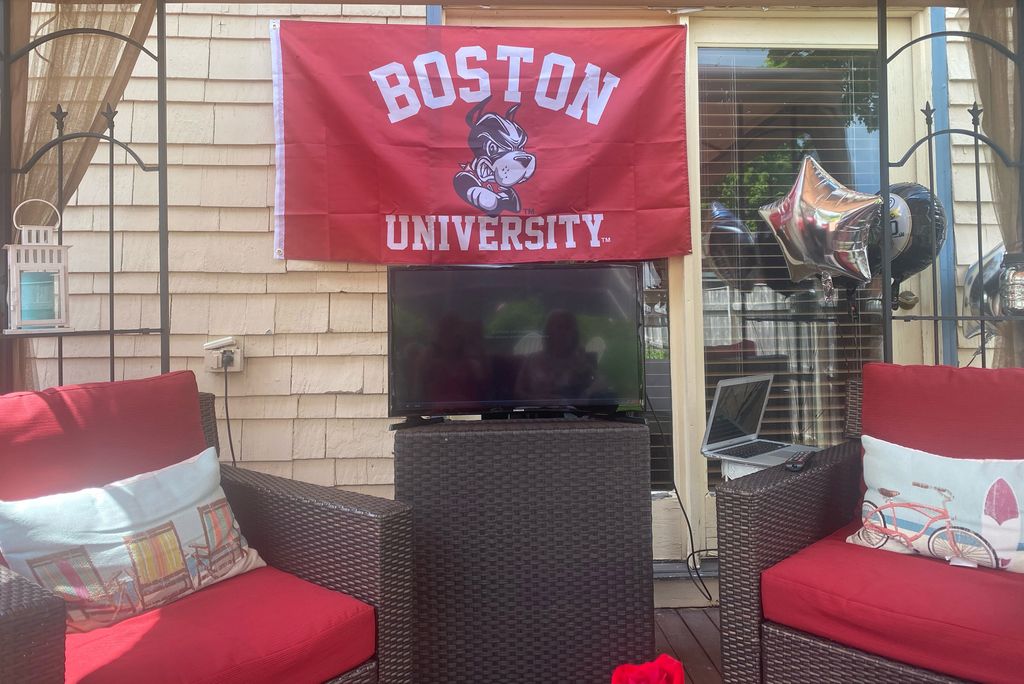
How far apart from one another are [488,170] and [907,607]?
2.02m

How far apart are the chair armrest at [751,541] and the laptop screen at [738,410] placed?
63 cm

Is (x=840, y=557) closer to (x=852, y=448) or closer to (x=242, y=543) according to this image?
(x=852, y=448)

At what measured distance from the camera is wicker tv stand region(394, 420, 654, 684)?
76.7 inches

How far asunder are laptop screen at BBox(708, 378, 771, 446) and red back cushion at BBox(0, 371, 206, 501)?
1.72m

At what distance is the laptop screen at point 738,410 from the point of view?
257cm

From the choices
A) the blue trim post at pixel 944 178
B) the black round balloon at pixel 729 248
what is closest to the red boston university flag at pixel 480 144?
the black round balloon at pixel 729 248

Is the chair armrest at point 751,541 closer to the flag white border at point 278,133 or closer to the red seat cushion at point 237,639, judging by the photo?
the red seat cushion at point 237,639

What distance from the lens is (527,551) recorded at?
6.47 ft

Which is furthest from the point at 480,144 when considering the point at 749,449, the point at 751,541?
the point at 751,541

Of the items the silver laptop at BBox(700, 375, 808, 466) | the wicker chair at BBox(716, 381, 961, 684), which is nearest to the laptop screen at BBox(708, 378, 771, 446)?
the silver laptop at BBox(700, 375, 808, 466)

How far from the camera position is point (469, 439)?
1.98m

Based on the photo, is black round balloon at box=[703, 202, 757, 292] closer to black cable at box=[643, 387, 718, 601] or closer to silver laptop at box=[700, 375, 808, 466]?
silver laptop at box=[700, 375, 808, 466]

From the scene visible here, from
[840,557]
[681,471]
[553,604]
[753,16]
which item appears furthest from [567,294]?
[753,16]

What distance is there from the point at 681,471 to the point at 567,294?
1.21m
